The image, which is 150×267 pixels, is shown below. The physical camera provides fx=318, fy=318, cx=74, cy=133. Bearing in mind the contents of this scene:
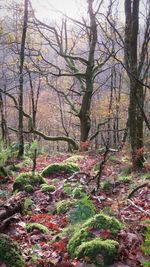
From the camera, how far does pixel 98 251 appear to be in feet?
11.0

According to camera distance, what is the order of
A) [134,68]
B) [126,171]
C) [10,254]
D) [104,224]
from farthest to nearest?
[126,171] < [134,68] < [104,224] < [10,254]

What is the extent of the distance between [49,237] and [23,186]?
299 centimetres

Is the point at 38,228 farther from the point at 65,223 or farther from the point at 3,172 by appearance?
the point at 3,172

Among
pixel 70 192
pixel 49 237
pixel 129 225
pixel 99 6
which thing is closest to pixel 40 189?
pixel 70 192

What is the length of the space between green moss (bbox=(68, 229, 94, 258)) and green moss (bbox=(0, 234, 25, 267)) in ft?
1.97

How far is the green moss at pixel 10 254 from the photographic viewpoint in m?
3.20

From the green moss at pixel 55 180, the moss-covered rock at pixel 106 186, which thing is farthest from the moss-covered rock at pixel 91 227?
the green moss at pixel 55 180

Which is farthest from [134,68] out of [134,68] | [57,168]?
[57,168]

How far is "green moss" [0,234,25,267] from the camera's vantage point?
10.5 feet

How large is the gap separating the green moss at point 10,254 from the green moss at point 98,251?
2.04 feet

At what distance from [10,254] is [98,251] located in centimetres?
92

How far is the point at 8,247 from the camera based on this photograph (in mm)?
3316

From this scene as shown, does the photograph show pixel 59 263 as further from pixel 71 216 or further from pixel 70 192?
pixel 70 192

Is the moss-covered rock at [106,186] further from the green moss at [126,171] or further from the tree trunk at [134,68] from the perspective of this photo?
the green moss at [126,171]
